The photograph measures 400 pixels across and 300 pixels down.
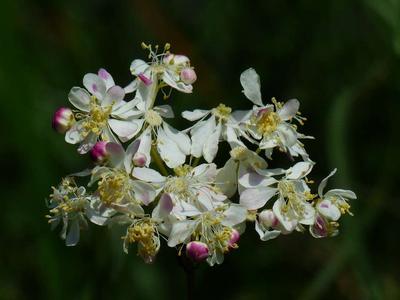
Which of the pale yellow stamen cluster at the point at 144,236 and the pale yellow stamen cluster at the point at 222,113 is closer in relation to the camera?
the pale yellow stamen cluster at the point at 144,236

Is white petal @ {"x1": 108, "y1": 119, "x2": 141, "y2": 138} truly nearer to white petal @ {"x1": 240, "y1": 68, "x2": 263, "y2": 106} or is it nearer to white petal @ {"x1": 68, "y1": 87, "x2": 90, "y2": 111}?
white petal @ {"x1": 68, "y1": 87, "x2": 90, "y2": 111}

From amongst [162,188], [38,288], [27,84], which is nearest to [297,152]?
[162,188]

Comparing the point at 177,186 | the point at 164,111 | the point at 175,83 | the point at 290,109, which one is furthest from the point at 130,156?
the point at 290,109

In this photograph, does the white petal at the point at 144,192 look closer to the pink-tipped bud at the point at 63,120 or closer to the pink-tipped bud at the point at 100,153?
the pink-tipped bud at the point at 100,153

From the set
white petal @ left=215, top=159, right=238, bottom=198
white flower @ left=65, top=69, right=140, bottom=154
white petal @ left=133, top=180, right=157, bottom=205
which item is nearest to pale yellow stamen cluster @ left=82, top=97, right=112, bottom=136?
white flower @ left=65, top=69, right=140, bottom=154

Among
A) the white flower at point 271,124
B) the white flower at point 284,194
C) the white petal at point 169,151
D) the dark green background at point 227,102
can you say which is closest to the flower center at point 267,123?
the white flower at point 271,124

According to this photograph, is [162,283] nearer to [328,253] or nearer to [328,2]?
[328,253]
